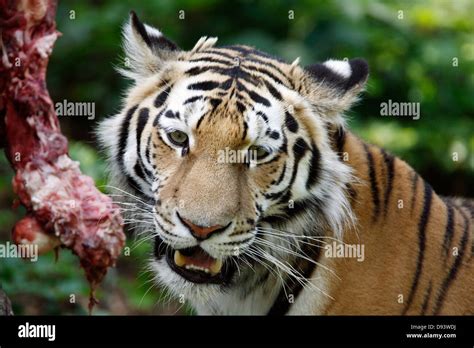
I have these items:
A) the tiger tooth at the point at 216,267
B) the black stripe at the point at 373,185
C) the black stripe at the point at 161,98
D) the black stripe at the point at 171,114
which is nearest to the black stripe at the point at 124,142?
the black stripe at the point at 161,98

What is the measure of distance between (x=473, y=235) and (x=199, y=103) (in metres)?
1.86

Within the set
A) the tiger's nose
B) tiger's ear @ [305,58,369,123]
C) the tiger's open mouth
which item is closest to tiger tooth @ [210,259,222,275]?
the tiger's open mouth

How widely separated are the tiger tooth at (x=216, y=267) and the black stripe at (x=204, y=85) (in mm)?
882

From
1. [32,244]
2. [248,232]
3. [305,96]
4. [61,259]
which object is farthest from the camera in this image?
[61,259]

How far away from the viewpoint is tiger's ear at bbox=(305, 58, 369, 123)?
14.6ft

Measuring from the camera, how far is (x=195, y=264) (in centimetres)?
420

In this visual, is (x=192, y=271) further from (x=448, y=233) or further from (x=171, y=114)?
(x=448, y=233)

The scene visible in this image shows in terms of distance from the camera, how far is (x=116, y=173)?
462 cm

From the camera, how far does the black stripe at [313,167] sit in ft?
14.5

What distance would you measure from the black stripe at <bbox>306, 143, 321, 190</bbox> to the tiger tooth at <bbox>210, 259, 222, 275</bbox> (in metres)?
0.65

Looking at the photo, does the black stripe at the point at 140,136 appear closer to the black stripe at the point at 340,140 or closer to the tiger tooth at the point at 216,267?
the tiger tooth at the point at 216,267

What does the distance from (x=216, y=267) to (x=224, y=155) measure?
570 millimetres

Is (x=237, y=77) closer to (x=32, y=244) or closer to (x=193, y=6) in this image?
(x=32, y=244)
